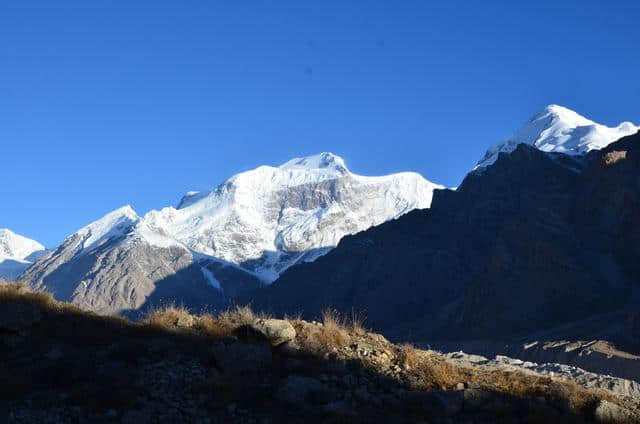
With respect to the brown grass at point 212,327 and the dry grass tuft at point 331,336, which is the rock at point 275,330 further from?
the brown grass at point 212,327

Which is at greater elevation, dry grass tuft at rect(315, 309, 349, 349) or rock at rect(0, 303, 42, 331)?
rock at rect(0, 303, 42, 331)

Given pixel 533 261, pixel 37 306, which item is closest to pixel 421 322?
pixel 533 261

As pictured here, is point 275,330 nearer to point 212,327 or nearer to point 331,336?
point 331,336

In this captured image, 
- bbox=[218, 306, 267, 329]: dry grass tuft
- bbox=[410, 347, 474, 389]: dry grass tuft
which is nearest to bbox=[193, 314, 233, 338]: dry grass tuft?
bbox=[218, 306, 267, 329]: dry grass tuft

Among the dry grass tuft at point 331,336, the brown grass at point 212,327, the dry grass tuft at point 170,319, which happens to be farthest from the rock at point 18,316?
the dry grass tuft at point 331,336

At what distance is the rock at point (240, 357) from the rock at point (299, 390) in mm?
953

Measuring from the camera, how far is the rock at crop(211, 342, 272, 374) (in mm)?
13828

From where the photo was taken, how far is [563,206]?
173m

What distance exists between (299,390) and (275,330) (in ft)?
9.61

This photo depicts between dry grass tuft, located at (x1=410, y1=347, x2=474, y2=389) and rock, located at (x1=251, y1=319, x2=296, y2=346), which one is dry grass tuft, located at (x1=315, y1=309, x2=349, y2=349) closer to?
rock, located at (x1=251, y1=319, x2=296, y2=346)

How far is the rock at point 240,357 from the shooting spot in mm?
13828

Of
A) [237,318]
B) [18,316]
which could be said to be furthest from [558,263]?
[18,316]

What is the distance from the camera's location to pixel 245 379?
1331cm

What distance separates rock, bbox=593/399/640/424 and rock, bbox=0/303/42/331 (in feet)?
38.0
